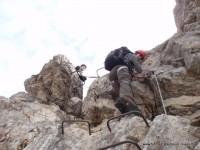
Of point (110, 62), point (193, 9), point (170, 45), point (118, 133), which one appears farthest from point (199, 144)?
point (193, 9)

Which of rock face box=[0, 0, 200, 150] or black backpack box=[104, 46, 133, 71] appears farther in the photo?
black backpack box=[104, 46, 133, 71]

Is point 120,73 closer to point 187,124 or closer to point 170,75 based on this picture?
point 170,75

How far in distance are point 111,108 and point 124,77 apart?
4.07 meters

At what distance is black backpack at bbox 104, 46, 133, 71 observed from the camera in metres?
13.4

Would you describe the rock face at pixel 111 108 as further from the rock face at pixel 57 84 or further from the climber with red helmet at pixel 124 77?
the climber with red helmet at pixel 124 77

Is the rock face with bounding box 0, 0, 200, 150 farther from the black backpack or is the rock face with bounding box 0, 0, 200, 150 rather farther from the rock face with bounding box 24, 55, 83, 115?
the black backpack

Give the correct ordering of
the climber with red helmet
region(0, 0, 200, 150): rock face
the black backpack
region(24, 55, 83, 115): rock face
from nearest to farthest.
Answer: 1. region(0, 0, 200, 150): rock face
2. the climber with red helmet
3. the black backpack
4. region(24, 55, 83, 115): rock face

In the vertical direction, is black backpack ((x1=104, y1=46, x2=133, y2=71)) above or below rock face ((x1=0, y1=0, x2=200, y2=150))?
above

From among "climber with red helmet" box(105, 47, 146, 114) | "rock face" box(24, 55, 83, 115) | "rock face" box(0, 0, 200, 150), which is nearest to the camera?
"rock face" box(0, 0, 200, 150)

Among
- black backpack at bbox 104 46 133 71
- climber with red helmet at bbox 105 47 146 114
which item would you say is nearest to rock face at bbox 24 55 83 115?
black backpack at bbox 104 46 133 71

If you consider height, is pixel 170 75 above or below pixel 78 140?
above

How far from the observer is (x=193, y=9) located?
18.9 meters

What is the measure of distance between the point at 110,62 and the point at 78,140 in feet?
14.0

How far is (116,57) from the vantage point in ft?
44.1
